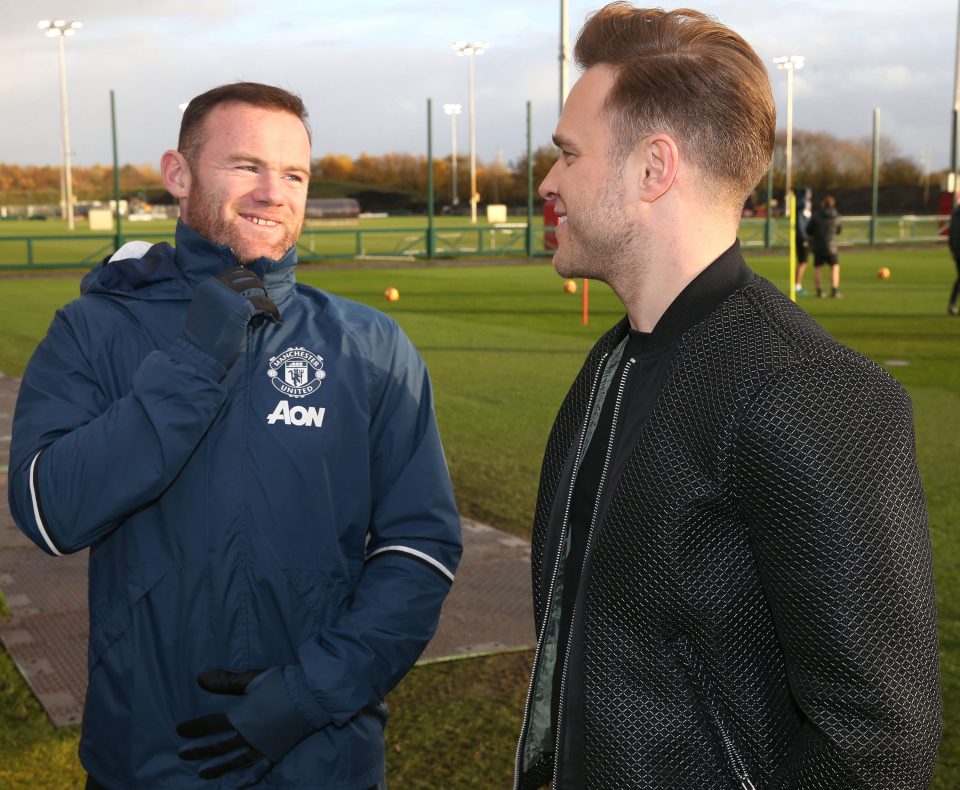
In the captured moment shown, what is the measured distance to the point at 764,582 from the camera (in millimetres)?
1703

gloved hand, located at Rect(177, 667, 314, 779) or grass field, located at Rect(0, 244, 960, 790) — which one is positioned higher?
gloved hand, located at Rect(177, 667, 314, 779)

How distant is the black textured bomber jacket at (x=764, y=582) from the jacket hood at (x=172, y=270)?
3.73ft

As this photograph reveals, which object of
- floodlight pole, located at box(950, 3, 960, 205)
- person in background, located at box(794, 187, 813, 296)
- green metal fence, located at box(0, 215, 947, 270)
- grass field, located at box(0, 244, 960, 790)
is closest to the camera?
grass field, located at box(0, 244, 960, 790)

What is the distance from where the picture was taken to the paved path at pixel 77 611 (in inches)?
193

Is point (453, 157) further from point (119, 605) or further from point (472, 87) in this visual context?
point (119, 605)

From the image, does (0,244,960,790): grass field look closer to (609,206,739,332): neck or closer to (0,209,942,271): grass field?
(609,206,739,332): neck

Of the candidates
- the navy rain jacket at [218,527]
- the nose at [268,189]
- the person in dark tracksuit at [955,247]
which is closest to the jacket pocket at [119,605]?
the navy rain jacket at [218,527]

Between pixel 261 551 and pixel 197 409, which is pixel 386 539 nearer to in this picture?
pixel 261 551

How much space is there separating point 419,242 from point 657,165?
122 ft

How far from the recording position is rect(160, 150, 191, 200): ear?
2633mm

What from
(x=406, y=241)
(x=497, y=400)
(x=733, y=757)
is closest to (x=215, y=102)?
(x=733, y=757)

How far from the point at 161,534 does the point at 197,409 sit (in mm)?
317

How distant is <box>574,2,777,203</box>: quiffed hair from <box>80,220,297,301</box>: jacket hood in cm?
97

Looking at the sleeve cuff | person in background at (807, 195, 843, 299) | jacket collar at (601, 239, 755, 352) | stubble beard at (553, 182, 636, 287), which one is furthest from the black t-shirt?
person in background at (807, 195, 843, 299)
